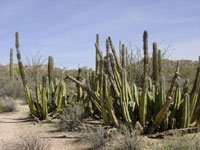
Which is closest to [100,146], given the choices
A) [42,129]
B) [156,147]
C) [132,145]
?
[132,145]

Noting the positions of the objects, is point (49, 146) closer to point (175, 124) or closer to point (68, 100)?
point (175, 124)

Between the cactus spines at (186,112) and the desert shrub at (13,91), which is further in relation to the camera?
the desert shrub at (13,91)

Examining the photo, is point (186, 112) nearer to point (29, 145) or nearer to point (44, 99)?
point (29, 145)

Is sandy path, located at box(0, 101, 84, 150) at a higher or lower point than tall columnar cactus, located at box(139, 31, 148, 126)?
lower

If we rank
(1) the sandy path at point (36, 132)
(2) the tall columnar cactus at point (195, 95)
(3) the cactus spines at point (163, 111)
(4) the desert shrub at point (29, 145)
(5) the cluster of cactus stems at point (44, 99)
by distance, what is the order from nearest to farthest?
(4) the desert shrub at point (29, 145), (3) the cactus spines at point (163, 111), (1) the sandy path at point (36, 132), (2) the tall columnar cactus at point (195, 95), (5) the cluster of cactus stems at point (44, 99)

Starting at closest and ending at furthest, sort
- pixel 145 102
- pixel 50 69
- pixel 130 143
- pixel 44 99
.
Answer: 1. pixel 130 143
2. pixel 145 102
3. pixel 44 99
4. pixel 50 69

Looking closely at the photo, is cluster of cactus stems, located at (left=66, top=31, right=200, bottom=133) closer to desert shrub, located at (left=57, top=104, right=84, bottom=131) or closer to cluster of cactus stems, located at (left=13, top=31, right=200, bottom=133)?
cluster of cactus stems, located at (left=13, top=31, right=200, bottom=133)

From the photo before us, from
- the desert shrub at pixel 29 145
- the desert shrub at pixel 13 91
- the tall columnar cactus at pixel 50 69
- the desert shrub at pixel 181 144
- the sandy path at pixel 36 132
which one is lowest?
the sandy path at pixel 36 132

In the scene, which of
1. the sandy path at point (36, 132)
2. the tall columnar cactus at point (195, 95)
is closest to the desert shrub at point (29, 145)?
the sandy path at point (36, 132)

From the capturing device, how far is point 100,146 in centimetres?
638

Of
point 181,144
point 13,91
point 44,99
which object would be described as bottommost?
point 181,144

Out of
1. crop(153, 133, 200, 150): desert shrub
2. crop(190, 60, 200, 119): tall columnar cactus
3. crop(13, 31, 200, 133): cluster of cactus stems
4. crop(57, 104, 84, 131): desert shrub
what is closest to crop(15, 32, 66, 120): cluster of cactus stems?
crop(57, 104, 84, 131): desert shrub

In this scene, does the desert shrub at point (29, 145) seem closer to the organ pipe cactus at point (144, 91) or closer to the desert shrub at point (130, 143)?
the desert shrub at point (130, 143)

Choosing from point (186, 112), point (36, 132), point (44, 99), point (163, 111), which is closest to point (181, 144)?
point (163, 111)
